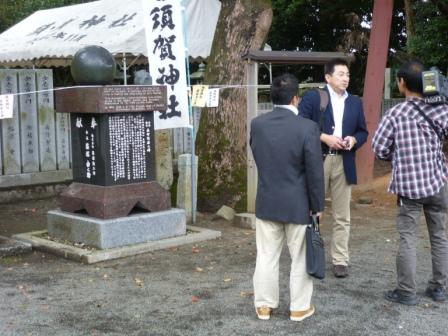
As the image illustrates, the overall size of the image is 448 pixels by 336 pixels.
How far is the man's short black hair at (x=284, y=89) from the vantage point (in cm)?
427

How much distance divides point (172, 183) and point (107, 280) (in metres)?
3.61

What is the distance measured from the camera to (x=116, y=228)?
6469mm

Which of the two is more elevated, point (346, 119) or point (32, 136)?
point (346, 119)

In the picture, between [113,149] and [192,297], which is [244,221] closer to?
[113,149]

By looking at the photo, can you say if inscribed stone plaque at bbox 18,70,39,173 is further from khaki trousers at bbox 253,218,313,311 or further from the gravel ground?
khaki trousers at bbox 253,218,313,311

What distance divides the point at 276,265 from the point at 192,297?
96 cm

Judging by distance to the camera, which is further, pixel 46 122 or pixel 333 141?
pixel 46 122

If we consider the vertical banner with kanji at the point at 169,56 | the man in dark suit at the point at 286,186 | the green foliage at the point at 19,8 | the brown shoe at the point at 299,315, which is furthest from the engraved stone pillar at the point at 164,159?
the green foliage at the point at 19,8

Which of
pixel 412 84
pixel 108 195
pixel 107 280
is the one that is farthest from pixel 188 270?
pixel 412 84

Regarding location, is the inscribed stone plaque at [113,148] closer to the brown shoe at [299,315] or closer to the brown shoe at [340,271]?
the brown shoe at [340,271]

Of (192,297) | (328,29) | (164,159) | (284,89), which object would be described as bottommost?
(192,297)

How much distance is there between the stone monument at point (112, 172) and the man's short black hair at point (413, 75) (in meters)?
3.07

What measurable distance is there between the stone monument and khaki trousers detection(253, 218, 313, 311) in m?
2.46

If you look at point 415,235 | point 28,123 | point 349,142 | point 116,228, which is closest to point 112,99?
point 116,228
